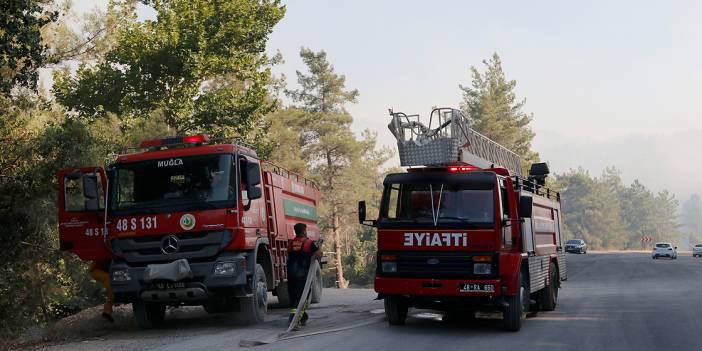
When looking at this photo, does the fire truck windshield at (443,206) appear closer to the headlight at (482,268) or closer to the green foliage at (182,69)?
the headlight at (482,268)

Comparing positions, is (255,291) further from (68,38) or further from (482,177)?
(68,38)

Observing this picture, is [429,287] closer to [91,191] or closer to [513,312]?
[513,312]

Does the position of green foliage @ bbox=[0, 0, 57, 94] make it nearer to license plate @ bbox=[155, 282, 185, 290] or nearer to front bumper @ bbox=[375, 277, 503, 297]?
license plate @ bbox=[155, 282, 185, 290]

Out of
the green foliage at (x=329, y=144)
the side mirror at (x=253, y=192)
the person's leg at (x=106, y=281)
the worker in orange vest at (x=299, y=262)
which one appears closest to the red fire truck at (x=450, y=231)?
the worker in orange vest at (x=299, y=262)

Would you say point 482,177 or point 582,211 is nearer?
point 482,177

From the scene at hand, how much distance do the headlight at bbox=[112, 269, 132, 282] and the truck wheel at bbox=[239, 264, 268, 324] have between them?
2009mm

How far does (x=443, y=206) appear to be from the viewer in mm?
11961

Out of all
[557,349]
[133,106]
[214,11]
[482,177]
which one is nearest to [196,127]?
[133,106]

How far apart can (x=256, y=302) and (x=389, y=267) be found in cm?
278

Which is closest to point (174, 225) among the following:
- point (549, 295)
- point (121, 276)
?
point (121, 276)

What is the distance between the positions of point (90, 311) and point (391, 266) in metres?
7.65

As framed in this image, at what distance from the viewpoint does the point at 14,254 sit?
16.1 m

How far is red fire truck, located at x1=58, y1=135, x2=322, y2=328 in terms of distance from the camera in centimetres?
1240

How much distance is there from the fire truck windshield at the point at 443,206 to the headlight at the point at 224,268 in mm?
2577
